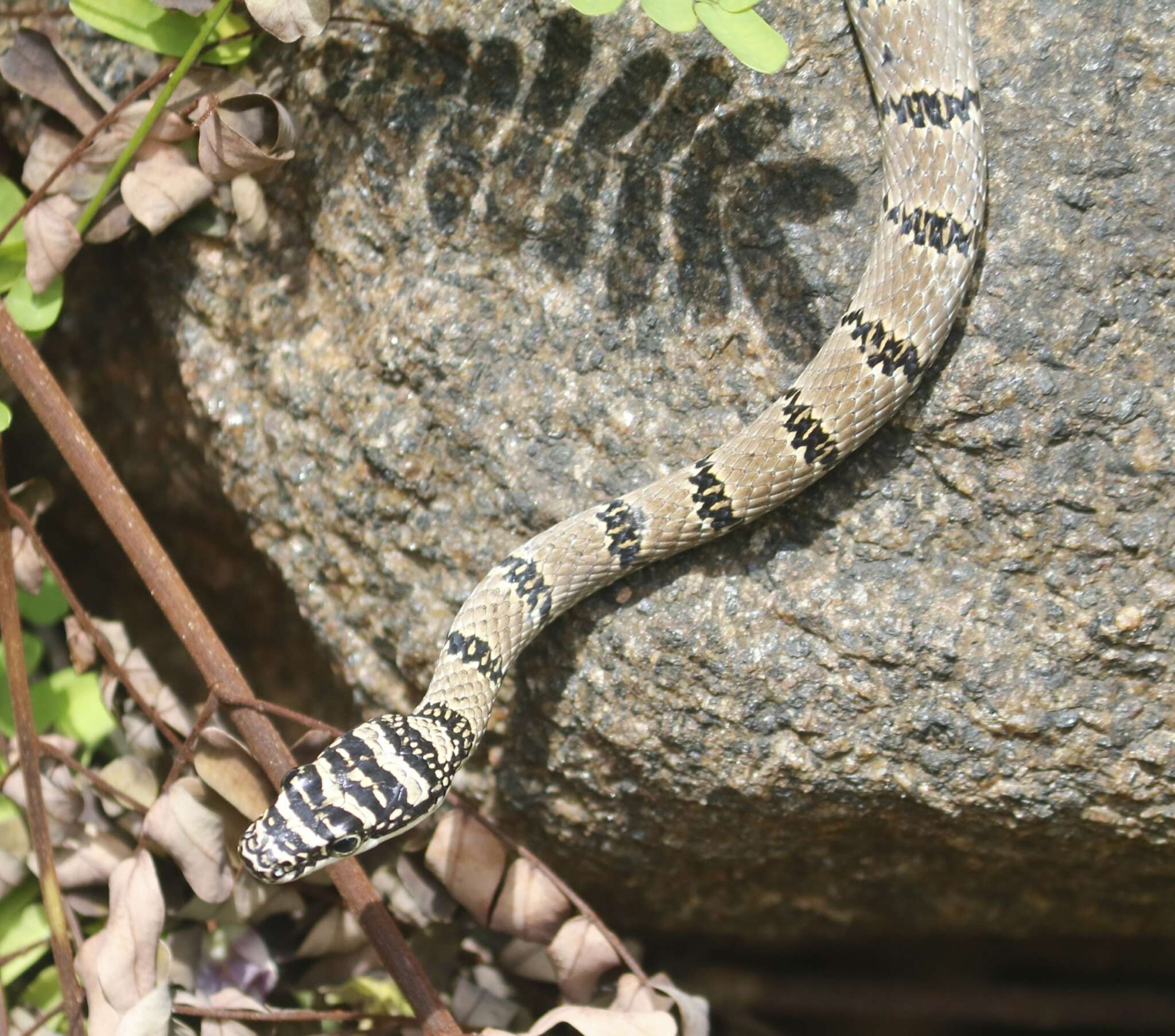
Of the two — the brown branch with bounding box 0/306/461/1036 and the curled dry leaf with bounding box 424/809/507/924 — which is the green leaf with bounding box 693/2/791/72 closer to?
the brown branch with bounding box 0/306/461/1036

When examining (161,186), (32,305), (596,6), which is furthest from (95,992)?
(596,6)

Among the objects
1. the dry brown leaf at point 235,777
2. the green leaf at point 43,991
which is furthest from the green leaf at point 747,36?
the green leaf at point 43,991

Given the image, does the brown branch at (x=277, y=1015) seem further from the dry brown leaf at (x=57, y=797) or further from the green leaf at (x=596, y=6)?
the green leaf at (x=596, y=6)

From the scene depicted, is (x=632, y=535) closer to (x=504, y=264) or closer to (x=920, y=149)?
(x=504, y=264)

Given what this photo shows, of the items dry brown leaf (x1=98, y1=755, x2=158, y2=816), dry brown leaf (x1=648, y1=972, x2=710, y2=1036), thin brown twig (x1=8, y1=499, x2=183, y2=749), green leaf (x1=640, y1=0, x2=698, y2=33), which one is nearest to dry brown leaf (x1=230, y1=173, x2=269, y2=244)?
thin brown twig (x1=8, y1=499, x2=183, y2=749)

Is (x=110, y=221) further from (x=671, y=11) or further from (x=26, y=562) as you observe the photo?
(x=671, y=11)

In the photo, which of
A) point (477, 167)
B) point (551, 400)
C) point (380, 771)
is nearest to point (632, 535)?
point (551, 400)

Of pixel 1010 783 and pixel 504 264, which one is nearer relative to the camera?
pixel 1010 783
